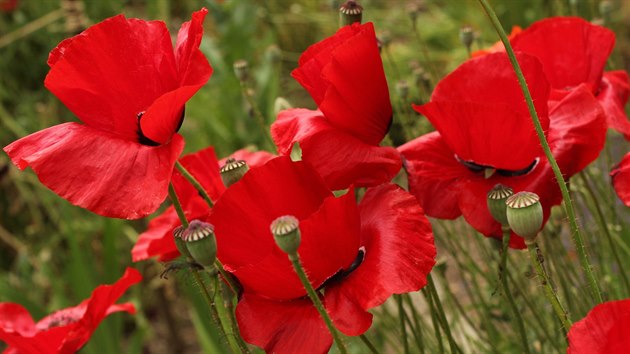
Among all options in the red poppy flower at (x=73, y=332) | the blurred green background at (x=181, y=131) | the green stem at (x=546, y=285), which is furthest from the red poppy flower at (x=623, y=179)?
the blurred green background at (x=181, y=131)

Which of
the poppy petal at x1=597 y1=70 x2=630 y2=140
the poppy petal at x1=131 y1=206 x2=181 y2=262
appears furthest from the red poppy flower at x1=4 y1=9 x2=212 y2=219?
the poppy petal at x1=597 y1=70 x2=630 y2=140

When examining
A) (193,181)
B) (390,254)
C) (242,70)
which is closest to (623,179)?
(390,254)

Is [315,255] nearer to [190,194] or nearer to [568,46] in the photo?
[190,194]

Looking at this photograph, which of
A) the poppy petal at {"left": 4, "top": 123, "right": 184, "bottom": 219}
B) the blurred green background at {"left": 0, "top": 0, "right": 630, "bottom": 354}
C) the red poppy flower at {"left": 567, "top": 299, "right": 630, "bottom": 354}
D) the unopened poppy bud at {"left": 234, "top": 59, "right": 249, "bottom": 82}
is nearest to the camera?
the red poppy flower at {"left": 567, "top": 299, "right": 630, "bottom": 354}

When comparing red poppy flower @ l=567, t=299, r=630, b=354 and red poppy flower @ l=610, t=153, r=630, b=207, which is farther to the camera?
red poppy flower @ l=610, t=153, r=630, b=207

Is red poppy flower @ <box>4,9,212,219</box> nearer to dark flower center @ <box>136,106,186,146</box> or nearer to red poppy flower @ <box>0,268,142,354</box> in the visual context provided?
dark flower center @ <box>136,106,186,146</box>

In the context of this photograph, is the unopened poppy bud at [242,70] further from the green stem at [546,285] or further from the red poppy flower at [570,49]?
the green stem at [546,285]
